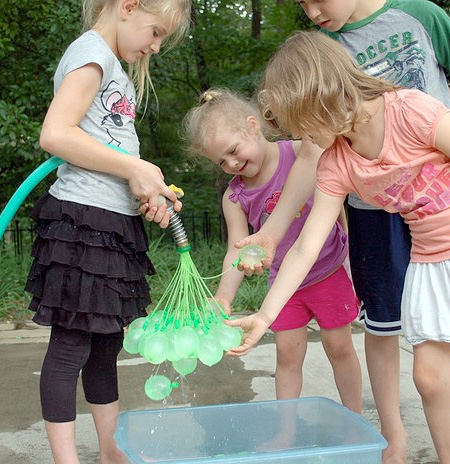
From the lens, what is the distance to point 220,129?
2.56 meters

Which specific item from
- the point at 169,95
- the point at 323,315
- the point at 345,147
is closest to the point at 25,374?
the point at 323,315

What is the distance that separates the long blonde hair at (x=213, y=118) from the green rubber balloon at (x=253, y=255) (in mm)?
470

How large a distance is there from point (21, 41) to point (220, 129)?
4956 mm

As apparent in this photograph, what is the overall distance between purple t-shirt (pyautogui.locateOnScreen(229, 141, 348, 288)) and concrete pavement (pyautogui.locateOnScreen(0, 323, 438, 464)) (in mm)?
734

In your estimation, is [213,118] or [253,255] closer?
[253,255]

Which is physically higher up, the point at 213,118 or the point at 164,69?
the point at 213,118

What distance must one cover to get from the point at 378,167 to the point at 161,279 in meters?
3.94

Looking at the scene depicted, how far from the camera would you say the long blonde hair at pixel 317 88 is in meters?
1.99

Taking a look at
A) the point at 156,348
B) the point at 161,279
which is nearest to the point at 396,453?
the point at 156,348

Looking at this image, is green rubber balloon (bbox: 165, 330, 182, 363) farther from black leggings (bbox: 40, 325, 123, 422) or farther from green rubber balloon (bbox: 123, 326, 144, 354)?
black leggings (bbox: 40, 325, 123, 422)

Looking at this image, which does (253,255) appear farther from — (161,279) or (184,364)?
(161,279)

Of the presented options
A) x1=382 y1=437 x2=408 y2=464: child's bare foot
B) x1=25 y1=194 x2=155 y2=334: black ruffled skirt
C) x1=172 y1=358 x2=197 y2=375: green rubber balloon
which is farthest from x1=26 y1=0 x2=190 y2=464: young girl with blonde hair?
x1=382 y1=437 x2=408 y2=464: child's bare foot

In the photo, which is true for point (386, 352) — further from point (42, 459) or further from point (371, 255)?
point (42, 459)

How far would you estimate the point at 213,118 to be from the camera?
8.52 ft
